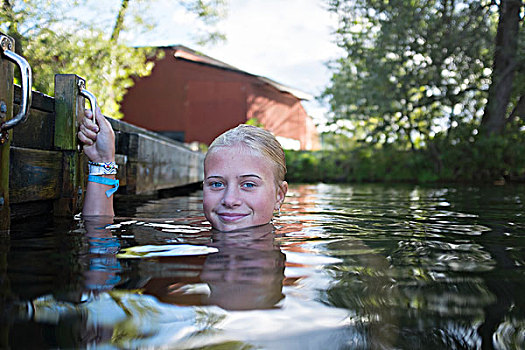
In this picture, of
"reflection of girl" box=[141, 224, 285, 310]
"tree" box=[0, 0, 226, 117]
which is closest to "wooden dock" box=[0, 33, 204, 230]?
"reflection of girl" box=[141, 224, 285, 310]

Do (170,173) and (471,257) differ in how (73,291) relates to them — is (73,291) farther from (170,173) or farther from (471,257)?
(170,173)

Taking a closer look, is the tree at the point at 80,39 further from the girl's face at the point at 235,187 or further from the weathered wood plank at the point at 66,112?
the girl's face at the point at 235,187

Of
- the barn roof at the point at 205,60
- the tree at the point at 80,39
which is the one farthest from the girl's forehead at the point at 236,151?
the barn roof at the point at 205,60

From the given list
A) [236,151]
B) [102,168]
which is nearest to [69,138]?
[102,168]

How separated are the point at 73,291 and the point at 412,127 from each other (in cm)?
1624

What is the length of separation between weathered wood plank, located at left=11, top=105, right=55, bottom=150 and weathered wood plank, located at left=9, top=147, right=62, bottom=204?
3.9 inches

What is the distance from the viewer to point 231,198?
3.28m

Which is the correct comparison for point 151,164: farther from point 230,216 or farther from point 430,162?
point 430,162

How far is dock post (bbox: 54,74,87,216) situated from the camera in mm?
3998

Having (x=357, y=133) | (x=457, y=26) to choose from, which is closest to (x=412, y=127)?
(x=357, y=133)

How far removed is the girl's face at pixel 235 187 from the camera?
132 inches

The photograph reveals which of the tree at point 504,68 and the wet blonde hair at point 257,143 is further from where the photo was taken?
the tree at point 504,68

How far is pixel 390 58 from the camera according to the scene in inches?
618

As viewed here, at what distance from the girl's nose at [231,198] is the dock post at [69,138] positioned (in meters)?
1.52
